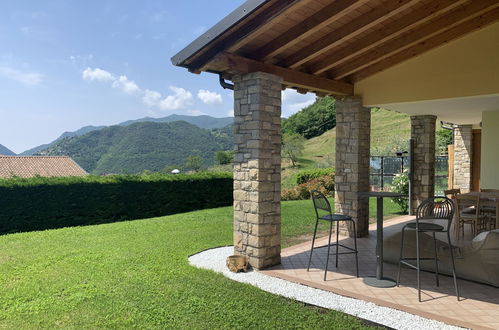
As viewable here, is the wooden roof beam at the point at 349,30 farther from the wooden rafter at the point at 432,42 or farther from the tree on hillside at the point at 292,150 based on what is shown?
the tree on hillside at the point at 292,150

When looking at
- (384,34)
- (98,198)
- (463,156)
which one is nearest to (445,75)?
(384,34)

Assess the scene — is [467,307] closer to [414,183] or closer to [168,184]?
[414,183]

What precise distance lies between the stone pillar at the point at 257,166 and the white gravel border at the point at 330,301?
41 cm

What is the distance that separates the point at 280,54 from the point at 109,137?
51441 mm

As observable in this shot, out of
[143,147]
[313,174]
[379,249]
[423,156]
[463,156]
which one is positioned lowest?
[379,249]

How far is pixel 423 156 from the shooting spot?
972cm

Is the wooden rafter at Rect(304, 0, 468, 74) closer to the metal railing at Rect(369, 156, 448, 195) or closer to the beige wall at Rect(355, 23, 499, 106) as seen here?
the beige wall at Rect(355, 23, 499, 106)

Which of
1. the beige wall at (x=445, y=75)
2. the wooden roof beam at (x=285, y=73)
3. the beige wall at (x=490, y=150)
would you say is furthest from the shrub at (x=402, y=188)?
the wooden roof beam at (x=285, y=73)

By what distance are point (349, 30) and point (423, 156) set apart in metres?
6.06

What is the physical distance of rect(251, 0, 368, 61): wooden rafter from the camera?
171 inches

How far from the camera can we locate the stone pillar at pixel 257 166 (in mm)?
5012

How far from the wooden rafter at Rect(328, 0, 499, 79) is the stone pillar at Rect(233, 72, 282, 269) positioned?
6.50 ft

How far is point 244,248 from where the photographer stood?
5301 mm

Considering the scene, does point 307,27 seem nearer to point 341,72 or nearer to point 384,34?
point 384,34
